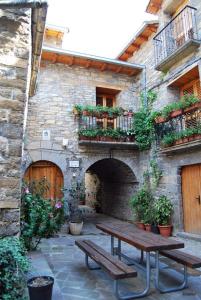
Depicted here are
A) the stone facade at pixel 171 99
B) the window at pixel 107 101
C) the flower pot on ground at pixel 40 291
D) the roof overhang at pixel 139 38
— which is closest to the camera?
the flower pot on ground at pixel 40 291

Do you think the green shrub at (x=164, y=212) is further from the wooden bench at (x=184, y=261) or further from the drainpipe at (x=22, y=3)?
the drainpipe at (x=22, y=3)

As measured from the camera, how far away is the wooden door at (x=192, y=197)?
6488 mm

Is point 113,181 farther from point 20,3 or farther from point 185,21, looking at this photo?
point 20,3

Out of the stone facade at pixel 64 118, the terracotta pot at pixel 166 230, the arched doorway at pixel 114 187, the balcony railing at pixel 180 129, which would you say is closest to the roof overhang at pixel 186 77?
the balcony railing at pixel 180 129

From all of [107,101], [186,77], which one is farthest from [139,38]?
[186,77]

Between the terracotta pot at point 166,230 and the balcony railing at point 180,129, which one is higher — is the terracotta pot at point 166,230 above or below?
below

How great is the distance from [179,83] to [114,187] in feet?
16.0

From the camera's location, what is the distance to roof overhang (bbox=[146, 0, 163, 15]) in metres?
8.46

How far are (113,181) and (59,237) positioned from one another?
172 inches

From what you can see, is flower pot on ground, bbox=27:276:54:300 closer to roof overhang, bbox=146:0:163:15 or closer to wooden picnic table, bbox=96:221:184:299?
wooden picnic table, bbox=96:221:184:299

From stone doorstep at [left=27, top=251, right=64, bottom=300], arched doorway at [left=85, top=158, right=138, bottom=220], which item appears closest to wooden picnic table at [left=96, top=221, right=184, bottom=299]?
stone doorstep at [left=27, top=251, right=64, bottom=300]

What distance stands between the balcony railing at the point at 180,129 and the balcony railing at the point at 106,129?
108 centimetres

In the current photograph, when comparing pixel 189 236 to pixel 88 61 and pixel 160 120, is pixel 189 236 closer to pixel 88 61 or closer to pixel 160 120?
pixel 160 120

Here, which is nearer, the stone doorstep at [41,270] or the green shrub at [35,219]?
the stone doorstep at [41,270]
